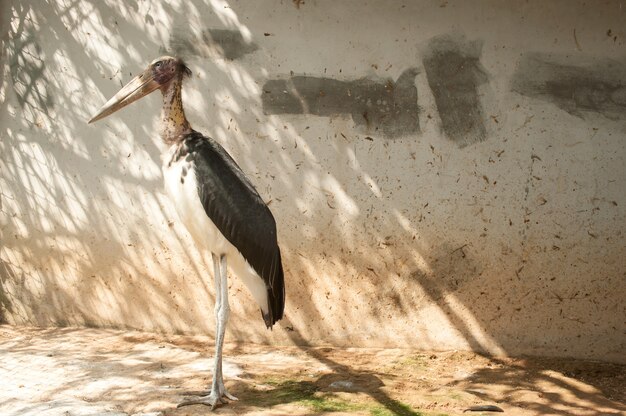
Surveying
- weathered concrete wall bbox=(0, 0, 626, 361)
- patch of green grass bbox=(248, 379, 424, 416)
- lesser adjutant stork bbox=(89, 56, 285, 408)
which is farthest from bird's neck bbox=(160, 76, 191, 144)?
patch of green grass bbox=(248, 379, 424, 416)

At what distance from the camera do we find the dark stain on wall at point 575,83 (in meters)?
5.11

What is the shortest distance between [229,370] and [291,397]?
24.6 inches

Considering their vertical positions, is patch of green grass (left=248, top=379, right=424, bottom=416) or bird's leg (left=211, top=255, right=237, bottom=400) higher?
bird's leg (left=211, top=255, right=237, bottom=400)

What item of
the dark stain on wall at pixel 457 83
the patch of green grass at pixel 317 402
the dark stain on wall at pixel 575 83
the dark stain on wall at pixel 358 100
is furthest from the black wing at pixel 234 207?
the dark stain on wall at pixel 575 83

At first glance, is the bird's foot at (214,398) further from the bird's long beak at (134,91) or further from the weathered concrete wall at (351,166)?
the bird's long beak at (134,91)

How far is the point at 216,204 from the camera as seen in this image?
4.55 metres

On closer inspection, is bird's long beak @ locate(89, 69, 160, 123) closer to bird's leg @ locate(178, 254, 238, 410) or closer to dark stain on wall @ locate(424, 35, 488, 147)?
bird's leg @ locate(178, 254, 238, 410)

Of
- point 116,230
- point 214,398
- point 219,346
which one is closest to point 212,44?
point 116,230

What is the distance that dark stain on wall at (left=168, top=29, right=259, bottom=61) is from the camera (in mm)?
5570

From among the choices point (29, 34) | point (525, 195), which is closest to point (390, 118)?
point (525, 195)

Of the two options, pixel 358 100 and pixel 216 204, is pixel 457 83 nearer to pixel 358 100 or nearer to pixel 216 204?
pixel 358 100

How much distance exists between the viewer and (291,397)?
4605 mm

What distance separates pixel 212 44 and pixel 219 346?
84.0 inches

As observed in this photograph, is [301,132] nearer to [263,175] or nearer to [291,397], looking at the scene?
[263,175]
